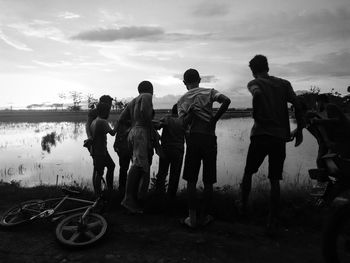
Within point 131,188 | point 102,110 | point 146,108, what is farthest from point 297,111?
point 102,110

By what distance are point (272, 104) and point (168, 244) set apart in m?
2.44

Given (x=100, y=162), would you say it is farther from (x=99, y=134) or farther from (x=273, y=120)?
(x=273, y=120)

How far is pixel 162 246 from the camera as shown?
176 inches

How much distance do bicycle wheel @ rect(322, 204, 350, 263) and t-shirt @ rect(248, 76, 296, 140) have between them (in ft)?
5.78

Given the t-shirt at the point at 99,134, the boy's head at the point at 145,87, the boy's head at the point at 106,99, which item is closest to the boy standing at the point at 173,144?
the boy's head at the point at 145,87

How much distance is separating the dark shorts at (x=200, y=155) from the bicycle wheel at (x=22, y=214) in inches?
100

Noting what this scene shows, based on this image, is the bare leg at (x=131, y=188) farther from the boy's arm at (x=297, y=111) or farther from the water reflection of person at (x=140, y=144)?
the boy's arm at (x=297, y=111)

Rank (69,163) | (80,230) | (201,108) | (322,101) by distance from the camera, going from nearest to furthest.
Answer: (80,230) → (201,108) → (322,101) → (69,163)

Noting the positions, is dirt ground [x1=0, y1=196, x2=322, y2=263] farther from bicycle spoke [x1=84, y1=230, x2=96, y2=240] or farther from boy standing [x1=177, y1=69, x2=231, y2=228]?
boy standing [x1=177, y1=69, x2=231, y2=228]

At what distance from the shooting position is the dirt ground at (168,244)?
13.6 feet

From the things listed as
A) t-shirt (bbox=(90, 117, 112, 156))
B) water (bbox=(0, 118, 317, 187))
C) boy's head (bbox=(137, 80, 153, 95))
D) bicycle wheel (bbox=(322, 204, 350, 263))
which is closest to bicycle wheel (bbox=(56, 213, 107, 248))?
t-shirt (bbox=(90, 117, 112, 156))

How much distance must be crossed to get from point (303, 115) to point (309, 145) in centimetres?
1853

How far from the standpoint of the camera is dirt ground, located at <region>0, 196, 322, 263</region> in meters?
4.14

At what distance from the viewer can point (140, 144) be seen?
571cm
